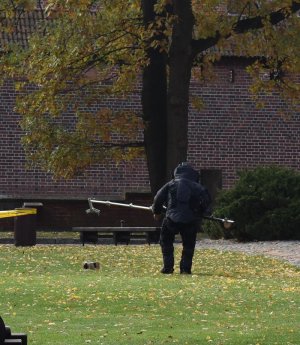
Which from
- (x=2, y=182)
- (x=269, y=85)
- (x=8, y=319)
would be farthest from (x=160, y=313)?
(x=2, y=182)

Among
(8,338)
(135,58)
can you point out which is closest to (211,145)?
(135,58)

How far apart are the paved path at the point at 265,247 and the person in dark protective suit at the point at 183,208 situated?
4703mm

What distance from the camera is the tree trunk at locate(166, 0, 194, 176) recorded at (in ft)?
98.0

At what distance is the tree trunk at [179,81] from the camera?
29.9m

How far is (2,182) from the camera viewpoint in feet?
135

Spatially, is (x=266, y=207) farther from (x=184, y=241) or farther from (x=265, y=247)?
(x=184, y=241)

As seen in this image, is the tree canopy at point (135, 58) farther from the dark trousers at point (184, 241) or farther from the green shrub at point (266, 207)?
the dark trousers at point (184, 241)

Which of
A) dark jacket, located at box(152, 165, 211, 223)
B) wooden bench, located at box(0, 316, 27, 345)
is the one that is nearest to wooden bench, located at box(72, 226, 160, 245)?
dark jacket, located at box(152, 165, 211, 223)

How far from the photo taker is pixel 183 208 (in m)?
20.3

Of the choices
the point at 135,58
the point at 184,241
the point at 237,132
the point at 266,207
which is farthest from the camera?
the point at 237,132

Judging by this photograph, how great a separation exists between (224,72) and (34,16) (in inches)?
236

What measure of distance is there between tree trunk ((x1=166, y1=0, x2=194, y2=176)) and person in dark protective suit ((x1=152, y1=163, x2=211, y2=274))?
31.8ft

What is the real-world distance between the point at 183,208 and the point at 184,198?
161 mm

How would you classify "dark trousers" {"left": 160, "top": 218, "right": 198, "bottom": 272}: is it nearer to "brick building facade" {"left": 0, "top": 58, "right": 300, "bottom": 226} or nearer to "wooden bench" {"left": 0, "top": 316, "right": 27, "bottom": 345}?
"wooden bench" {"left": 0, "top": 316, "right": 27, "bottom": 345}
